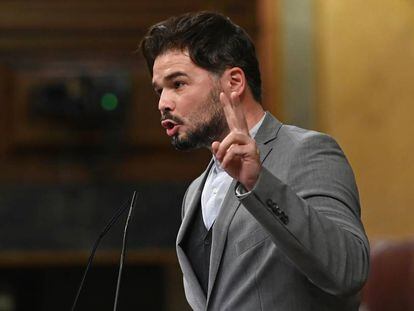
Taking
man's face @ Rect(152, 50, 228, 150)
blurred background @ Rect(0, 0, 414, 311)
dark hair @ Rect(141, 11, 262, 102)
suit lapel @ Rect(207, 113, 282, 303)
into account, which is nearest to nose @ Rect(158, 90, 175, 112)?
man's face @ Rect(152, 50, 228, 150)

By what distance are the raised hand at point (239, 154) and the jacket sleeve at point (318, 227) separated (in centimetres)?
2

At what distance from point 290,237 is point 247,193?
117 mm

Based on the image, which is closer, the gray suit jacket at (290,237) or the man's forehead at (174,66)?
the gray suit jacket at (290,237)

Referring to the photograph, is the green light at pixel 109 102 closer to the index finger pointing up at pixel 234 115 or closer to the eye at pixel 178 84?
the eye at pixel 178 84

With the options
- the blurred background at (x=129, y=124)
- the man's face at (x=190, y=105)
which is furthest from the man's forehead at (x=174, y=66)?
the blurred background at (x=129, y=124)

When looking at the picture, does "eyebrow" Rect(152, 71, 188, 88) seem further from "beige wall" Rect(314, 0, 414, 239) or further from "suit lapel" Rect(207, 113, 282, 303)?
"beige wall" Rect(314, 0, 414, 239)

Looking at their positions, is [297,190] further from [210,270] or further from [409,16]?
[409,16]

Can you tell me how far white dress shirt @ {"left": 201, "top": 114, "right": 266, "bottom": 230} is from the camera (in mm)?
2457

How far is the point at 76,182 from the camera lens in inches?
228

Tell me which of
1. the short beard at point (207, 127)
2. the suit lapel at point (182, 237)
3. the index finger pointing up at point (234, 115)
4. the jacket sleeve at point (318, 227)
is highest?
the index finger pointing up at point (234, 115)

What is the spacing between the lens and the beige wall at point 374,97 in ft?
18.9

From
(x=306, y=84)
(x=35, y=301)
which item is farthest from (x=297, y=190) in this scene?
(x=35, y=301)

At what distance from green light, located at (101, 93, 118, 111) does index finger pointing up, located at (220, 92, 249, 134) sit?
12.1 feet

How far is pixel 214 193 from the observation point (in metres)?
2.52
